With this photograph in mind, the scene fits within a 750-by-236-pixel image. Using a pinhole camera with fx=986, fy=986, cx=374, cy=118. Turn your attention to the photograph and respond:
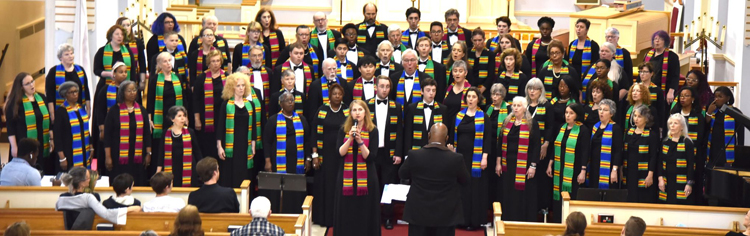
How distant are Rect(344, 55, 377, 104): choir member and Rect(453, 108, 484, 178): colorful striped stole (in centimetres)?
87

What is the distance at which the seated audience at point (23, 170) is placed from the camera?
26.3ft

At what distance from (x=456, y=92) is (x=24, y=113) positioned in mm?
3947

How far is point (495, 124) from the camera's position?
9.09 meters

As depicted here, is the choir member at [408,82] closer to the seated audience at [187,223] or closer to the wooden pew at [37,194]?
the wooden pew at [37,194]

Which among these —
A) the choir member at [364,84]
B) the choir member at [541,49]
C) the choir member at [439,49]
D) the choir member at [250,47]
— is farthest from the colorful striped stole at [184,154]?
the choir member at [541,49]

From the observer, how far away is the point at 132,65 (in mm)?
10047

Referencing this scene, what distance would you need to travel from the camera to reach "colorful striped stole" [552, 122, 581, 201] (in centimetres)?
875

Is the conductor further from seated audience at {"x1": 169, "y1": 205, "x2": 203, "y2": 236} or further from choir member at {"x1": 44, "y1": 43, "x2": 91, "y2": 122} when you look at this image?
choir member at {"x1": 44, "y1": 43, "x2": 91, "y2": 122}

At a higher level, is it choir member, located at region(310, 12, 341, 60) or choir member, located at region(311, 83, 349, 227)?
choir member, located at region(310, 12, 341, 60)

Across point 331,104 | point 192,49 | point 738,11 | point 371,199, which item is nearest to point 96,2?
point 192,49

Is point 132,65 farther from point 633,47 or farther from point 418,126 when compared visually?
point 633,47

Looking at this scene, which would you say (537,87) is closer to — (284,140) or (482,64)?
(482,64)

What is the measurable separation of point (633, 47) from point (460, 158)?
23.5 ft

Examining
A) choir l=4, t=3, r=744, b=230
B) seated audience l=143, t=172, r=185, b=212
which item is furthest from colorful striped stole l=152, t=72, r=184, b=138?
seated audience l=143, t=172, r=185, b=212
